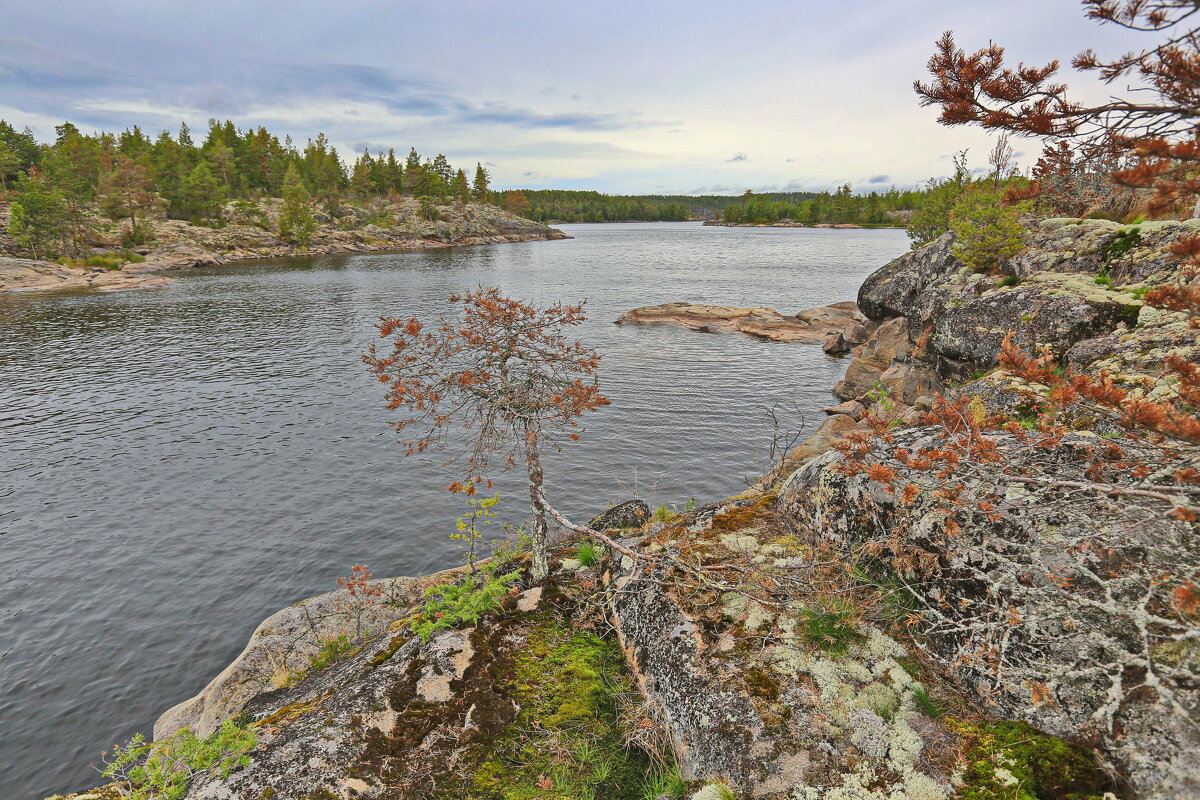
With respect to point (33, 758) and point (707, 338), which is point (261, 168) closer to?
point (707, 338)

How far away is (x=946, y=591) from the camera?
6637mm

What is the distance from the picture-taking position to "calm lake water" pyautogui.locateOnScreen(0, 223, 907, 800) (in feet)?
45.8

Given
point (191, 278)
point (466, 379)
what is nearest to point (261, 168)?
point (191, 278)

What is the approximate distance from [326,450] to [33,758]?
14.9 m

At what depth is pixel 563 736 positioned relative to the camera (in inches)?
291

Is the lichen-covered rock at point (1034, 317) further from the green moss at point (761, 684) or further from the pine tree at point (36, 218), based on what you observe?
the pine tree at point (36, 218)

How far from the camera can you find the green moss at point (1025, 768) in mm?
4980

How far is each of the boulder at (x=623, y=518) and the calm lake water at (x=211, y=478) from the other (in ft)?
3.21

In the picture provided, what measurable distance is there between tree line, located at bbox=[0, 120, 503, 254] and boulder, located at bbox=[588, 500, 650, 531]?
368 feet

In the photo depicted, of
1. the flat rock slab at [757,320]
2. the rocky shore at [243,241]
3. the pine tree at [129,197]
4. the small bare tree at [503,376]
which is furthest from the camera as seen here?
the pine tree at [129,197]

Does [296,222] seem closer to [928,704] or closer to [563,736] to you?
[563,736]

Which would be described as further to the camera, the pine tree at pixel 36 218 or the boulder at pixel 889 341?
the pine tree at pixel 36 218

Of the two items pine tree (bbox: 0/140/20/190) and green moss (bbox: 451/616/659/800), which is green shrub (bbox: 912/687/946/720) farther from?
pine tree (bbox: 0/140/20/190)

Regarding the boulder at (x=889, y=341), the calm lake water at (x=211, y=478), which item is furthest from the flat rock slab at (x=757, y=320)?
the boulder at (x=889, y=341)
